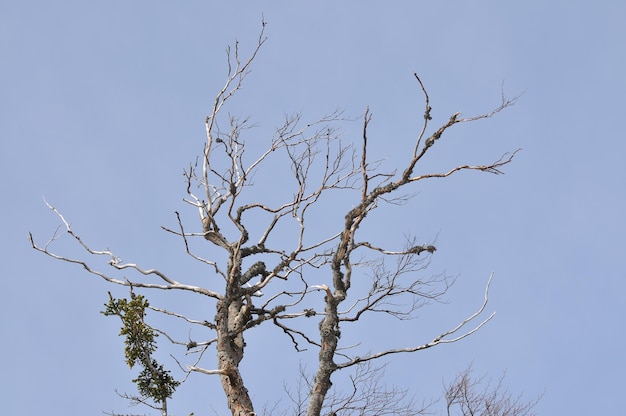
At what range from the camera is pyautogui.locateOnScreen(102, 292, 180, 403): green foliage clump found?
936 centimetres

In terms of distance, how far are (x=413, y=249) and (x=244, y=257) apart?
201 centimetres

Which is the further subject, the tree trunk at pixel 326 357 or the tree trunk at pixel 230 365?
the tree trunk at pixel 230 365

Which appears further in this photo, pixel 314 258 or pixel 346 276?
pixel 314 258

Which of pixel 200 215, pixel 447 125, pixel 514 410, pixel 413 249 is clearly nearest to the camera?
pixel 447 125

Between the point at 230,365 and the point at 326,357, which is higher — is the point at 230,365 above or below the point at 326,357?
above

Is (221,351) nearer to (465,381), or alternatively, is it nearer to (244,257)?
(244,257)

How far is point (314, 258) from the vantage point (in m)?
10.1

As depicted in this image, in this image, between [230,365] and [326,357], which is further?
[230,365]

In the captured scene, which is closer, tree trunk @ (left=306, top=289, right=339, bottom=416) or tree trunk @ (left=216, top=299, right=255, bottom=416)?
tree trunk @ (left=306, top=289, right=339, bottom=416)

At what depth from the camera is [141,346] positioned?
943 cm

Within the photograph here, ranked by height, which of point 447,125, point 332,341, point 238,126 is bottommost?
point 332,341

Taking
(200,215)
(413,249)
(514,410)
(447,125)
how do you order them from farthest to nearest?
(514,410)
(200,215)
(413,249)
(447,125)

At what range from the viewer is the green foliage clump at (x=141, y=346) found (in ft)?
30.7

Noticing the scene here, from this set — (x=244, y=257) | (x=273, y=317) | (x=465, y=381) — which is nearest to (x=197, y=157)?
(x=244, y=257)
